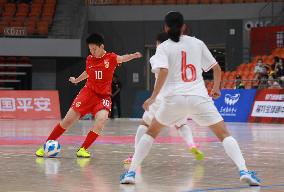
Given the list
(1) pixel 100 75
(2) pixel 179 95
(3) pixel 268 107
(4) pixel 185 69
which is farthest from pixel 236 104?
(2) pixel 179 95

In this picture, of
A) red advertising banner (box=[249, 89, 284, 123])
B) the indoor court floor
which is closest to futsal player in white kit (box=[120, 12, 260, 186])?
the indoor court floor

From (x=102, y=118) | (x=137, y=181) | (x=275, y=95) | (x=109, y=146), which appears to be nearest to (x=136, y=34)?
(x=275, y=95)

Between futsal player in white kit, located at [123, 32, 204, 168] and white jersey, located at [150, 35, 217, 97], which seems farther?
futsal player in white kit, located at [123, 32, 204, 168]

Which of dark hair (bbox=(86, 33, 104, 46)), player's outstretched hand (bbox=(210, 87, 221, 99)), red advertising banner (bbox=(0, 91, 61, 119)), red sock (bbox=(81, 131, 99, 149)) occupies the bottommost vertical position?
red advertising banner (bbox=(0, 91, 61, 119))

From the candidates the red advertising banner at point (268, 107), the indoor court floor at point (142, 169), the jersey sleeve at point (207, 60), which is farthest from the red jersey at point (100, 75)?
the red advertising banner at point (268, 107)

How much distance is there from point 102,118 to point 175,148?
256 centimetres

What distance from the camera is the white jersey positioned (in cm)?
807

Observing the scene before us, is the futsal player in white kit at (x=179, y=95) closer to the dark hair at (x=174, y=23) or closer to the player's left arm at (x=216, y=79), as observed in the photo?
the dark hair at (x=174, y=23)

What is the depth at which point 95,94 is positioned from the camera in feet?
40.6

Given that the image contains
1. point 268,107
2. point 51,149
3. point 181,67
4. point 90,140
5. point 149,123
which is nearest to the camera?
point 181,67

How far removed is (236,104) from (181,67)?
2161 centimetres

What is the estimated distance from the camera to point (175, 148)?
1420cm

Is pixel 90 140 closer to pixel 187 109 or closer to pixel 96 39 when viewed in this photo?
pixel 96 39

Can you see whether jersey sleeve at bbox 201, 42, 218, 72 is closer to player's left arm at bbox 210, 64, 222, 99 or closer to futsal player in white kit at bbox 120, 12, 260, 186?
player's left arm at bbox 210, 64, 222, 99
